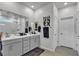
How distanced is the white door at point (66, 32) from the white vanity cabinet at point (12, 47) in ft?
9.10

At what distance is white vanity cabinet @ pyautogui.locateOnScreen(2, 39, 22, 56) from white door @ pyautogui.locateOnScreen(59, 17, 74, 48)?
277 centimetres

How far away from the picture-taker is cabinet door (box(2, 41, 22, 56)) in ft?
5.68

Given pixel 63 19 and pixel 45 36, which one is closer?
pixel 45 36

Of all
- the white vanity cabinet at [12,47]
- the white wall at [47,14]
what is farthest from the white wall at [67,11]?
the white vanity cabinet at [12,47]

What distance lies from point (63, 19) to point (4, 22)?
3.34 meters

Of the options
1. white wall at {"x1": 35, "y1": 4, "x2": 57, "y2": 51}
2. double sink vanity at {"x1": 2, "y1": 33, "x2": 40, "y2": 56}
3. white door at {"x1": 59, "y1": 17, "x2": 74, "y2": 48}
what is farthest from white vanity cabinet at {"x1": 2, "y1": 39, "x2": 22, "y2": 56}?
white door at {"x1": 59, "y1": 17, "x2": 74, "y2": 48}

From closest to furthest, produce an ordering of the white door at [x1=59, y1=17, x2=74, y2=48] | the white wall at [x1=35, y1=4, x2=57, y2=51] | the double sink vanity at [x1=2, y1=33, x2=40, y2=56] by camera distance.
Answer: the double sink vanity at [x1=2, y1=33, x2=40, y2=56], the white wall at [x1=35, y1=4, x2=57, y2=51], the white door at [x1=59, y1=17, x2=74, y2=48]

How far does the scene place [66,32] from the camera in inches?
146

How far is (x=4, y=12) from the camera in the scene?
2.26 m

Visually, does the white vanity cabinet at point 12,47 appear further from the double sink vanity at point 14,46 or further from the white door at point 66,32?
the white door at point 66,32

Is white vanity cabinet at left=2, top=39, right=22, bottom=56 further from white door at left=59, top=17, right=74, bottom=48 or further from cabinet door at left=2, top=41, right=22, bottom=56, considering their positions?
white door at left=59, top=17, right=74, bottom=48

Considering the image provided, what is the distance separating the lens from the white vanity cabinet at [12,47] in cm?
173

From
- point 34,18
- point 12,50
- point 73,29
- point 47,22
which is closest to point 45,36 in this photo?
point 47,22

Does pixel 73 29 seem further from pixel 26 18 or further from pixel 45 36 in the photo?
pixel 26 18
